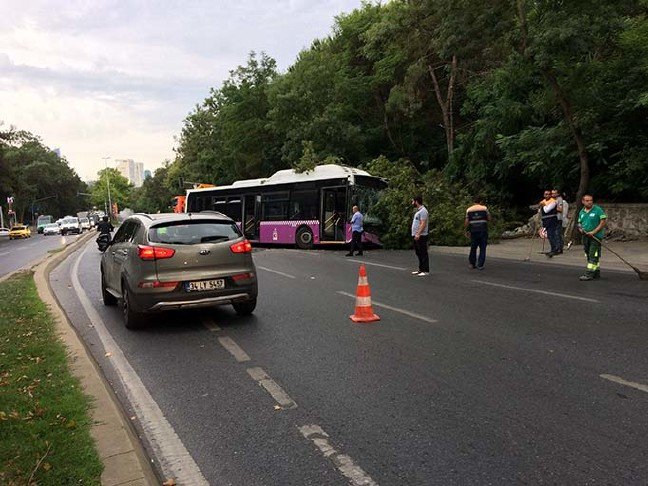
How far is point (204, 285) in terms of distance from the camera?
733 centimetres

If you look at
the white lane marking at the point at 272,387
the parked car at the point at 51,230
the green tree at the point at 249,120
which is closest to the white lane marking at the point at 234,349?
the white lane marking at the point at 272,387

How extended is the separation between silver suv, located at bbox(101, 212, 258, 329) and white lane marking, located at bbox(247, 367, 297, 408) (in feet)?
7.16

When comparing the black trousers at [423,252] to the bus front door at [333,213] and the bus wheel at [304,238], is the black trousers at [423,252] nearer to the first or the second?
the bus front door at [333,213]

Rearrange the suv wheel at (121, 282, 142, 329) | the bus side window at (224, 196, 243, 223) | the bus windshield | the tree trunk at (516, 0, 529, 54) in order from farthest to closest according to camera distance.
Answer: the bus side window at (224, 196, 243, 223), the bus windshield, the tree trunk at (516, 0, 529, 54), the suv wheel at (121, 282, 142, 329)

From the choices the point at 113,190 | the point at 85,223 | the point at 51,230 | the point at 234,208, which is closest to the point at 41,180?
the point at 85,223

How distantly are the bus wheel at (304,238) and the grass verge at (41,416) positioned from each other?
48.5ft

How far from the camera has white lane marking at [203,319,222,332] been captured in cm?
736

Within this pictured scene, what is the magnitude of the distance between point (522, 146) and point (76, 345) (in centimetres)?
1725

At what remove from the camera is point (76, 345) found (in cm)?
622

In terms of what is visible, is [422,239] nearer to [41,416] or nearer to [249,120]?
[41,416]

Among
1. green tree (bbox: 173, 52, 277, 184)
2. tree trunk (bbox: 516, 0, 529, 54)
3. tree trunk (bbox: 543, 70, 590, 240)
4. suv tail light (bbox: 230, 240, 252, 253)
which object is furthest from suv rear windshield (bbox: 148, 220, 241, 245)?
green tree (bbox: 173, 52, 277, 184)

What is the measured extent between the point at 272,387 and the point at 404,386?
119 cm

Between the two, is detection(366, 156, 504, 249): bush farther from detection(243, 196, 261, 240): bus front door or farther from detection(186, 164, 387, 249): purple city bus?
detection(243, 196, 261, 240): bus front door

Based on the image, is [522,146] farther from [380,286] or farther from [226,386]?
[226,386]
